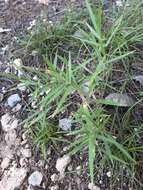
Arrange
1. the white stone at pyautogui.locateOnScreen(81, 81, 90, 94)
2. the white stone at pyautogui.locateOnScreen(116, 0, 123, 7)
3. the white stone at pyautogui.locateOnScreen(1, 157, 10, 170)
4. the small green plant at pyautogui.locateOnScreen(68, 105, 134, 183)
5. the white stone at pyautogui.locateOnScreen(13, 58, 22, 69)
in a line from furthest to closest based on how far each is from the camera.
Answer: the white stone at pyautogui.locateOnScreen(116, 0, 123, 7), the white stone at pyautogui.locateOnScreen(13, 58, 22, 69), the white stone at pyautogui.locateOnScreen(1, 157, 10, 170), the white stone at pyautogui.locateOnScreen(81, 81, 90, 94), the small green plant at pyautogui.locateOnScreen(68, 105, 134, 183)

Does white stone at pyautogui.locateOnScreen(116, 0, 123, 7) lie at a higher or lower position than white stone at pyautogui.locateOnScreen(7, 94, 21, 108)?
higher

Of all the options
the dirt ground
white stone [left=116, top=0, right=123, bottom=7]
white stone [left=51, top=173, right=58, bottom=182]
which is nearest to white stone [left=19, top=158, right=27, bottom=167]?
the dirt ground

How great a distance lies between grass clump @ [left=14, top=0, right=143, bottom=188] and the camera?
1.51 meters

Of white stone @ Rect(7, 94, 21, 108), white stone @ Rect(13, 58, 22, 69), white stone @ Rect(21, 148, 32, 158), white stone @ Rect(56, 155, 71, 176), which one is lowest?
white stone @ Rect(56, 155, 71, 176)

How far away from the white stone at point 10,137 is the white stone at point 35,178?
160 mm

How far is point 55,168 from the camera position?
1.64 m

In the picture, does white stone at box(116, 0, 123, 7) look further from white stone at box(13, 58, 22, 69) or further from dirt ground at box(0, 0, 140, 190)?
white stone at box(13, 58, 22, 69)

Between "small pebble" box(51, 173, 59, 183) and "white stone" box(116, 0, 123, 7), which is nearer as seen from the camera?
"small pebble" box(51, 173, 59, 183)

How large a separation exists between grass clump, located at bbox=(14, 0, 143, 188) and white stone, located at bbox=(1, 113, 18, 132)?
86 mm

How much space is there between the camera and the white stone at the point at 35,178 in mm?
1634

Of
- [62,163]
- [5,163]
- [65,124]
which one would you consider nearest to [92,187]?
[62,163]

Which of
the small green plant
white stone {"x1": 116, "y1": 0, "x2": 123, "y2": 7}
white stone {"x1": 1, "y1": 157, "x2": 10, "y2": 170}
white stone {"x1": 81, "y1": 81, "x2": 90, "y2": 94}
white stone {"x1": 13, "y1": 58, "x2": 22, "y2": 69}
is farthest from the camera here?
white stone {"x1": 116, "y1": 0, "x2": 123, "y2": 7}

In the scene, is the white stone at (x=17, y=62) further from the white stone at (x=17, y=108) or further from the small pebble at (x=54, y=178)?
the small pebble at (x=54, y=178)

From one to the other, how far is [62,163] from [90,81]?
330mm
